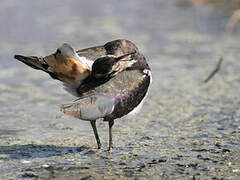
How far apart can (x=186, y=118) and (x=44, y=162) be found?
78.6 inches

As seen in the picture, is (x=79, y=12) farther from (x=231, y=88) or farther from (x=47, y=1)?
(x=231, y=88)

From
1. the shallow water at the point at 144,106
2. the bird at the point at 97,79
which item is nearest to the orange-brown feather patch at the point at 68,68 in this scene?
the bird at the point at 97,79

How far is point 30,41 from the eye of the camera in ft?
30.9

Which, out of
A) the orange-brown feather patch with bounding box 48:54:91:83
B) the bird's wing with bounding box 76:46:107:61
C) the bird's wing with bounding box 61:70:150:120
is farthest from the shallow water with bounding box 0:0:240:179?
the bird's wing with bounding box 76:46:107:61

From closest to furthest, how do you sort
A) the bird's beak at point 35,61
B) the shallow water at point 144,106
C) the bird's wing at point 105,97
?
the bird's wing at point 105,97 → the bird's beak at point 35,61 → the shallow water at point 144,106

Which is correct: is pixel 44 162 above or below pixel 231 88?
below

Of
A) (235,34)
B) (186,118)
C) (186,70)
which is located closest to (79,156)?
(186,118)

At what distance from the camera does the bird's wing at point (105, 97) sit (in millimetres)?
4507

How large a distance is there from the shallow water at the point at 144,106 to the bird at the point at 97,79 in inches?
19.8

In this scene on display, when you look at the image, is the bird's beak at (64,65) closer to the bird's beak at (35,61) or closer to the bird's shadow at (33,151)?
the bird's beak at (35,61)

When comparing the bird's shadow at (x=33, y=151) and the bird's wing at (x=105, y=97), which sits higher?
the bird's wing at (x=105, y=97)

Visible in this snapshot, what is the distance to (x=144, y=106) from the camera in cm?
675

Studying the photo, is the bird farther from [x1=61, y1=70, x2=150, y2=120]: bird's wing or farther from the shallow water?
the shallow water

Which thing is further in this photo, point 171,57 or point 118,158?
point 171,57
